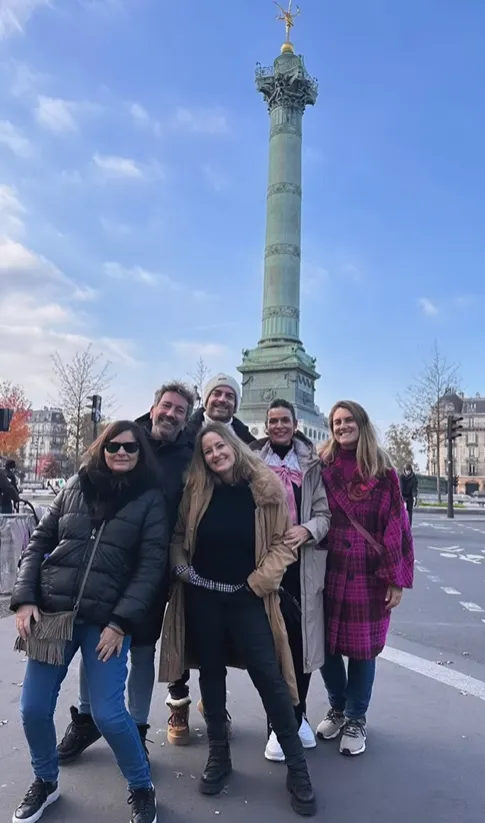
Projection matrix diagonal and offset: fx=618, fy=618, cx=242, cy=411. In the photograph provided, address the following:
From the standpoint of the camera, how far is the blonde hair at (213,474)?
323 centimetres

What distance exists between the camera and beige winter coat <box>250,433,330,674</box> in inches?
133

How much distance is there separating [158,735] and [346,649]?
4.10ft

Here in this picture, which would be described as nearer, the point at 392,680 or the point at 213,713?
the point at 213,713

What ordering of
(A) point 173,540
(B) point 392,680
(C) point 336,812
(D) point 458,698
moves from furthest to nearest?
(B) point 392,680
(D) point 458,698
(A) point 173,540
(C) point 336,812

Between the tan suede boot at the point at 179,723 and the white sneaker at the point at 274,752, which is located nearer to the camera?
the white sneaker at the point at 274,752

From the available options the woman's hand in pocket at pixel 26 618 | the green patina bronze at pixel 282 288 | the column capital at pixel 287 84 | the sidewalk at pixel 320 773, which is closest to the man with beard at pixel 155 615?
the sidewalk at pixel 320 773

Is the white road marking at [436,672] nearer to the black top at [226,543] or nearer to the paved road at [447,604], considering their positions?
the paved road at [447,604]

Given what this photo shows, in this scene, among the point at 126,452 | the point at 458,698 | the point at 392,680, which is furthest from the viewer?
the point at 392,680

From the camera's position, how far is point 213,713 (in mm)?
3209

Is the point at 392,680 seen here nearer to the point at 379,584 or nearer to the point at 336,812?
the point at 379,584

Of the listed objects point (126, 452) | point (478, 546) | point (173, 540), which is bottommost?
point (478, 546)

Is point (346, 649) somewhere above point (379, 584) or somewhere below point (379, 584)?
below

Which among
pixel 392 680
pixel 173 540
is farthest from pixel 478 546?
pixel 173 540

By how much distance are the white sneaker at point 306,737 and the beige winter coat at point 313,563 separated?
456 mm
